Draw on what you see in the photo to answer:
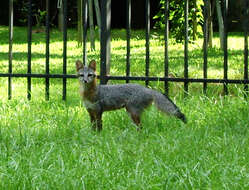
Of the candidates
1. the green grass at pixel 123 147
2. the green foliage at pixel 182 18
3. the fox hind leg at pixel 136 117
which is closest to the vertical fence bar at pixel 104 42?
the green grass at pixel 123 147

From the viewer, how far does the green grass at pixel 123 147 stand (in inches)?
144

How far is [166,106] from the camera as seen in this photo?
5332 mm

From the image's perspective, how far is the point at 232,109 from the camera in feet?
18.0

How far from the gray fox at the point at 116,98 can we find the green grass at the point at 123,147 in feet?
0.38

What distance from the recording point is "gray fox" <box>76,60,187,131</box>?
532 cm

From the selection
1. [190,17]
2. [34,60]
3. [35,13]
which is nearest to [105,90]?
[34,60]

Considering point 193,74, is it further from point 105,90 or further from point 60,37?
point 60,37

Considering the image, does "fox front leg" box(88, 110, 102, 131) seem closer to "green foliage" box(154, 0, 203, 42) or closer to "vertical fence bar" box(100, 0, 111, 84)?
"vertical fence bar" box(100, 0, 111, 84)

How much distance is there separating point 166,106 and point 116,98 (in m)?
0.50

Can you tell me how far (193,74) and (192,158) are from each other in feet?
12.2

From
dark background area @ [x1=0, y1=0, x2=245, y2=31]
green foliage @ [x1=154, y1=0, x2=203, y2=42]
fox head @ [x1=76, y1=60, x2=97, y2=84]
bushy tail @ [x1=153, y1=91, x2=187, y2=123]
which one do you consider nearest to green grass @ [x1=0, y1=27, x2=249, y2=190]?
bushy tail @ [x1=153, y1=91, x2=187, y2=123]

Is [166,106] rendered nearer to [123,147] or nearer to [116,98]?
[116,98]

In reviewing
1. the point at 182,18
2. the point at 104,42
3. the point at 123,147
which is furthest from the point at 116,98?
the point at 182,18

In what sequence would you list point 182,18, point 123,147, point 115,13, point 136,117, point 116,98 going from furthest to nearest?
1. point 115,13
2. point 182,18
3. point 116,98
4. point 136,117
5. point 123,147
